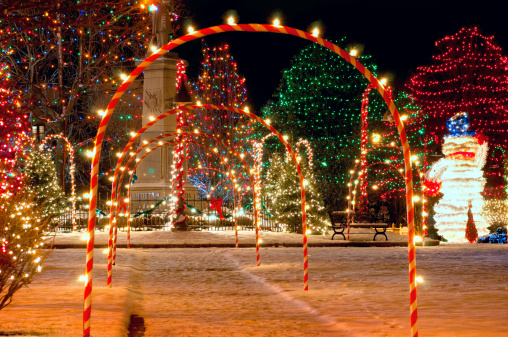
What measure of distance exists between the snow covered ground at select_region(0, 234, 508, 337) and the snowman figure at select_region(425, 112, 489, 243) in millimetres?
10697

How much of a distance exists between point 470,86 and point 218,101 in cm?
1490

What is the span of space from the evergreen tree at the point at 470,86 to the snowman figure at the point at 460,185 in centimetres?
1052

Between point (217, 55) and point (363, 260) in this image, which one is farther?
point (217, 55)

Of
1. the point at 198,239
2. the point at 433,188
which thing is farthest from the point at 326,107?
the point at 198,239

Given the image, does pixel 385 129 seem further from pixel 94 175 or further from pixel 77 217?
pixel 94 175

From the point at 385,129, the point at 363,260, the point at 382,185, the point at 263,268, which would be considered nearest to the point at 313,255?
the point at 363,260

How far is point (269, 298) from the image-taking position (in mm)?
10555

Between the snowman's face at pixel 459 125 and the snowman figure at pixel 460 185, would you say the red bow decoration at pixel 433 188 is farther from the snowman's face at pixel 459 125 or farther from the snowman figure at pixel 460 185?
the snowman's face at pixel 459 125

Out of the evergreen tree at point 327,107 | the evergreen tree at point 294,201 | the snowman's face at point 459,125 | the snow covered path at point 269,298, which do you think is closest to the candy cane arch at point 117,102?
the snow covered path at point 269,298

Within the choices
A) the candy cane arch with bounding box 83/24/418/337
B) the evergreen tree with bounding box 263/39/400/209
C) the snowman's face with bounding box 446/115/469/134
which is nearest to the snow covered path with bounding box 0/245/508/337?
the candy cane arch with bounding box 83/24/418/337

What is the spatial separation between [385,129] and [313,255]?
25.1 m

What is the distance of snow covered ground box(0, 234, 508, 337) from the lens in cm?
776

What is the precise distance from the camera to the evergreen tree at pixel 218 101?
4350 centimetres

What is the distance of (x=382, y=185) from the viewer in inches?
1572
